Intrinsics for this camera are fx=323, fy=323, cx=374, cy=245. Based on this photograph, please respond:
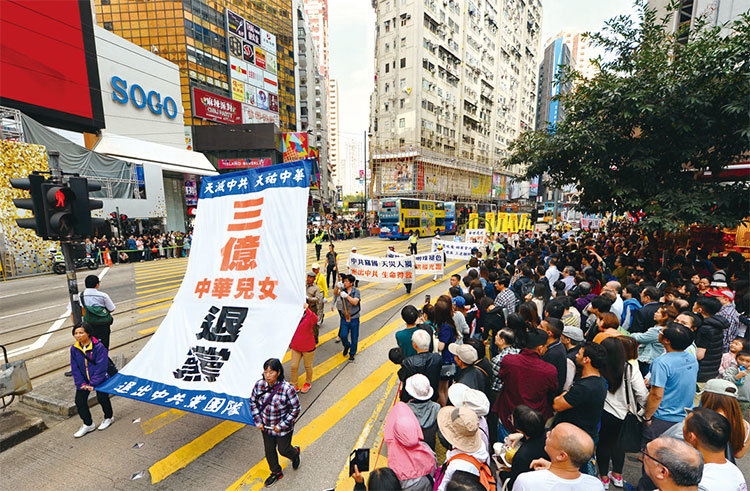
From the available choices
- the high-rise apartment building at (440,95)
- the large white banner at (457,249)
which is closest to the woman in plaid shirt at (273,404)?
the large white banner at (457,249)

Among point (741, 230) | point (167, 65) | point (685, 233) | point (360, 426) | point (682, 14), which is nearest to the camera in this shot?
point (360, 426)

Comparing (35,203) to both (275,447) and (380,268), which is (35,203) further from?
(380,268)

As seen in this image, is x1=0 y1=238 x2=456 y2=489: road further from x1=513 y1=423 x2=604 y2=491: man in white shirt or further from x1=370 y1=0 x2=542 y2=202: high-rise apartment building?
x1=370 y1=0 x2=542 y2=202: high-rise apartment building

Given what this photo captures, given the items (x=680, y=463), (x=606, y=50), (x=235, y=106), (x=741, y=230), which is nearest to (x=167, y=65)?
(x=235, y=106)

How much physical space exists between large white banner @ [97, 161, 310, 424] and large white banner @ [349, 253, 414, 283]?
529 cm

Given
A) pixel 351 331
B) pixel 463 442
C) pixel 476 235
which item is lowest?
pixel 351 331

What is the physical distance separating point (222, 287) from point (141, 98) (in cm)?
2965

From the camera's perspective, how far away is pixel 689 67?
25.7ft

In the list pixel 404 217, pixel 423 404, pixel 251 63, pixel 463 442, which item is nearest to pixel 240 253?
pixel 423 404

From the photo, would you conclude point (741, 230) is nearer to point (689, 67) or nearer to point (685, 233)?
point (685, 233)

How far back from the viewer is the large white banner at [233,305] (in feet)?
13.3

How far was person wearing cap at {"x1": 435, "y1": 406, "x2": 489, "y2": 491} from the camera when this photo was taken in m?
2.26

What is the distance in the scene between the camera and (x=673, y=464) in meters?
1.81

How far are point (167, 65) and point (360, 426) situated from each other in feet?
114
